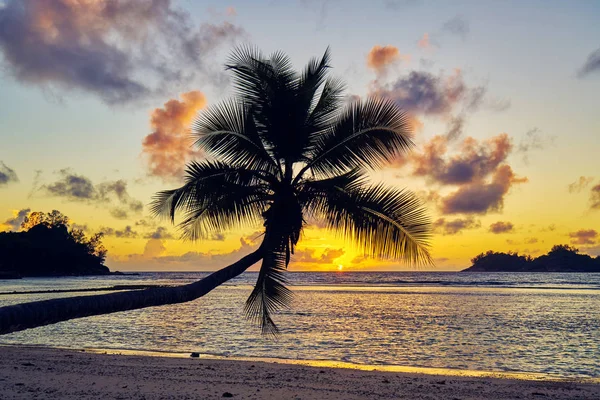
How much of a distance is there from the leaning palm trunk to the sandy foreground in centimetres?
484

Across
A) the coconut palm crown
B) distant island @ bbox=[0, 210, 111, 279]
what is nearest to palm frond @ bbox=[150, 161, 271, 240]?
the coconut palm crown

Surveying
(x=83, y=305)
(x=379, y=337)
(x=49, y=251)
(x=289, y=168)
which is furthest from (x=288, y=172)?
(x=49, y=251)

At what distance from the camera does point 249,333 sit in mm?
23312

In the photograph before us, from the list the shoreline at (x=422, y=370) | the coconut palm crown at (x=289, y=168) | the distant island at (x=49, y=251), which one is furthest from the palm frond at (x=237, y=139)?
the distant island at (x=49, y=251)

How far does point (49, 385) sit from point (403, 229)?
892 centimetres

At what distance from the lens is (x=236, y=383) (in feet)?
38.8

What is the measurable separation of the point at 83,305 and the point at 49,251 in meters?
155

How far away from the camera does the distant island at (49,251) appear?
132 metres

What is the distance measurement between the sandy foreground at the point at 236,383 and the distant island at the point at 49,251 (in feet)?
417

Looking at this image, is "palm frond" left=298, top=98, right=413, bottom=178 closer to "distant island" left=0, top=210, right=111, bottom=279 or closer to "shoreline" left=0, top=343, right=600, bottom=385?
"shoreline" left=0, top=343, right=600, bottom=385

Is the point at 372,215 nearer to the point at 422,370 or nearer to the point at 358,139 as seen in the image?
the point at 358,139

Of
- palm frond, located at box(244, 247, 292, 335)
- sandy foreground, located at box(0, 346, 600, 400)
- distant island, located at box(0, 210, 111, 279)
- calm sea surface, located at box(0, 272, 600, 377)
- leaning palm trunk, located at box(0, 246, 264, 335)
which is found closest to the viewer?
leaning palm trunk, located at box(0, 246, 264, 335)

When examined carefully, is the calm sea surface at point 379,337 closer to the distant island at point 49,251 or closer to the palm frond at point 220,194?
the palm frond at point 220,194

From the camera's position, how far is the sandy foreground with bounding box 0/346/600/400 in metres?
10.8
